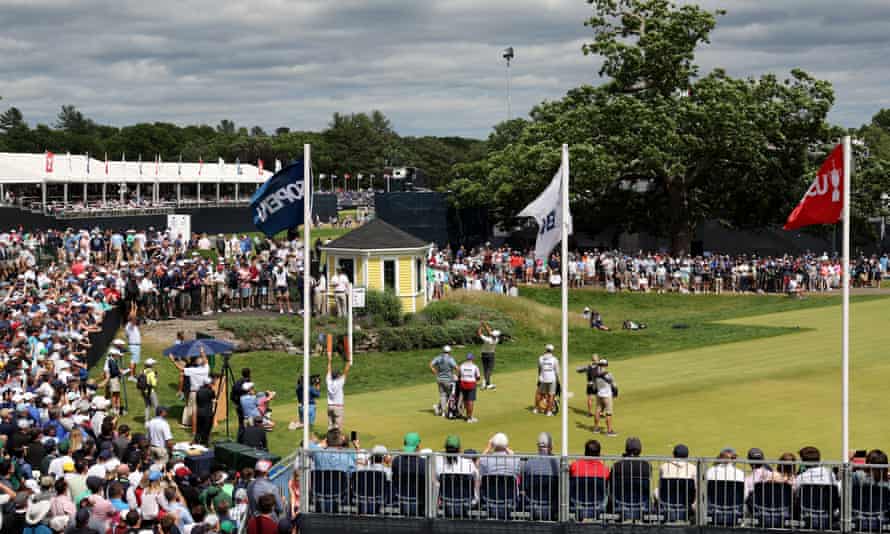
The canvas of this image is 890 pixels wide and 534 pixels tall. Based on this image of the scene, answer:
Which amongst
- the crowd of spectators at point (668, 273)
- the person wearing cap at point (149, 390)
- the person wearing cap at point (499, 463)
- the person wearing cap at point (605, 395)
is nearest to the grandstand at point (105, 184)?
the crowd of spectators at point (668, 273)

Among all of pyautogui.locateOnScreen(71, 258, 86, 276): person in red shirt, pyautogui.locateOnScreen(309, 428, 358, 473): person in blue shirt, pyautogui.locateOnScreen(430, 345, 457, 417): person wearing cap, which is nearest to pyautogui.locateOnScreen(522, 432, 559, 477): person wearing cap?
pyautogui.locateOnScreen(309, 428, 358, 473): person in blue shirt

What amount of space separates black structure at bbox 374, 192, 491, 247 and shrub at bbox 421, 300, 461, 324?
70.1 ft

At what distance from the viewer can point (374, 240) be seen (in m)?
40.0

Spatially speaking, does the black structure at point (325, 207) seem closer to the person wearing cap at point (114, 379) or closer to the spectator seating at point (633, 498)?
the person wearing cap at point (114, 379)

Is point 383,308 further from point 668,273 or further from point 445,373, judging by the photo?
point 668,273

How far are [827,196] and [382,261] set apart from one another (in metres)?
25.2

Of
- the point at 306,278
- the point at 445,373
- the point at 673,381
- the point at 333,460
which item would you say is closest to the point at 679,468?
the point at 333,460

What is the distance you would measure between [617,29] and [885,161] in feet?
49.7

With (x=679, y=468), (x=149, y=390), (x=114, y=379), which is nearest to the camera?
(x=679, y=468)

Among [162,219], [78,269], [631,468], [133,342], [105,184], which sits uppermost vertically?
[105,184]

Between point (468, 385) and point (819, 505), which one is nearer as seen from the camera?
point (819, 505)

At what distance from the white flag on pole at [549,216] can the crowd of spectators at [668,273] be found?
96.2 ft

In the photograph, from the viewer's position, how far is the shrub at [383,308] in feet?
124

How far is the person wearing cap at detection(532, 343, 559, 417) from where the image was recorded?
2411 centimetres
